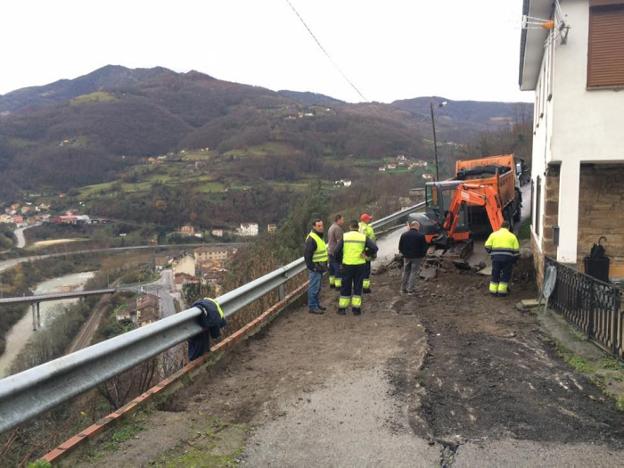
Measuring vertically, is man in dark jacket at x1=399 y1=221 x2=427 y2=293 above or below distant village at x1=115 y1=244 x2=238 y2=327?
above

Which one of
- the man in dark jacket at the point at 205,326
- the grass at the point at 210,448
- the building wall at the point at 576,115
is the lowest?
the grass at the point at 210,448

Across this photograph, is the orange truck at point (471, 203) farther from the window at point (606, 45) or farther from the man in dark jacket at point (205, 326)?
the man in dark jacket at point (205, 326)

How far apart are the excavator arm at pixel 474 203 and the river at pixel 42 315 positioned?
23.0 m

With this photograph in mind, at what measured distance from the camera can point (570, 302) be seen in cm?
827

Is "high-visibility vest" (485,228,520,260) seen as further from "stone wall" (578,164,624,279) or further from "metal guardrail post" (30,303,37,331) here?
"metal guardrail post" (30,303,37,331)

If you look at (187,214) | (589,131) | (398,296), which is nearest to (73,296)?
(187,214)

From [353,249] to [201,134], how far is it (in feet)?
389

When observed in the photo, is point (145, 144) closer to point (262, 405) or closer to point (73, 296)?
point (73, 296)

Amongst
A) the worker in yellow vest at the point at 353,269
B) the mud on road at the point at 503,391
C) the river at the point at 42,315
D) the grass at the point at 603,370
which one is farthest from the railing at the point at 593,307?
the river at the point at 42,315

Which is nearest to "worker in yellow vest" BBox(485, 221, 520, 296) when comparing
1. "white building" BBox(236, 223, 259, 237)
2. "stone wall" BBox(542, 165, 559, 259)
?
"stone wall" BBox(542, 165, 559, 259)

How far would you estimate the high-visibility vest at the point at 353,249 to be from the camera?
9.27 meters

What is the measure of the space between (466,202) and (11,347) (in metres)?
30.9

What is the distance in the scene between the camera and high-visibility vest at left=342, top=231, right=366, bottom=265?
30.4 ft

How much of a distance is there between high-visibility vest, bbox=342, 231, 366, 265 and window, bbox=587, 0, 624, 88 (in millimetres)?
4618
